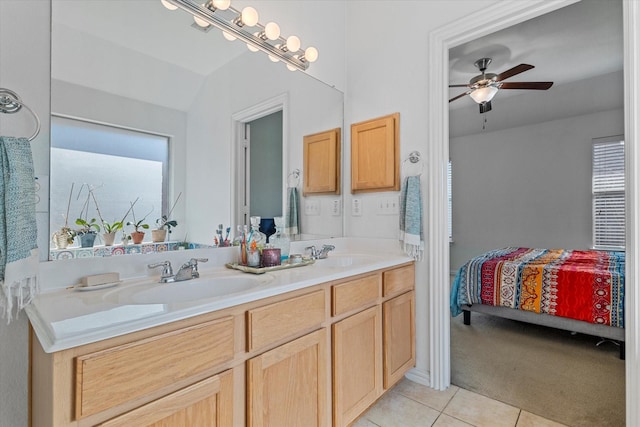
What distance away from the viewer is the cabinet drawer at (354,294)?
54.1 inches

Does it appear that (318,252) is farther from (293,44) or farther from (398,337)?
→ (293,44)

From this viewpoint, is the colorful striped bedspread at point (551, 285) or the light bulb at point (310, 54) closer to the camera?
the light bulb at point (310, 54)

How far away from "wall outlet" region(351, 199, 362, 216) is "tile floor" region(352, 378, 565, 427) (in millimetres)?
1176

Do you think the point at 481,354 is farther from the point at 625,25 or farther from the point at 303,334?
the point at 625,25

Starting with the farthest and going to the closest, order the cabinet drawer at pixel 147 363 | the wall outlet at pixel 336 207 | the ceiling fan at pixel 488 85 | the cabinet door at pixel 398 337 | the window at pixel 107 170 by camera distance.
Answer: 1. the ceiling fan at pixel 488 85
2. the wall outlet at pixel 336 207
3. the cabinet door at pixel 398 337
4. the window at pixel 107 170
5. the cabinet drawer at pixel 147 363

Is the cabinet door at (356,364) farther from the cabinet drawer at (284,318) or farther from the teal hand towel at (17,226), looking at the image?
the teal hand towel at (17,226)

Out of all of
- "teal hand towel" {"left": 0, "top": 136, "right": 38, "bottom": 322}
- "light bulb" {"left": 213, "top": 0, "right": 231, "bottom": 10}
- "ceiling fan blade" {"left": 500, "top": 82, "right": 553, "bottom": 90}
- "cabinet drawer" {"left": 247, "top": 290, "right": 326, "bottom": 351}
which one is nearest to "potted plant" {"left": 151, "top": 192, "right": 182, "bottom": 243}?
"teal hand towel" {"left": 0, "top": 136, "right": 38, "bottom": 322}

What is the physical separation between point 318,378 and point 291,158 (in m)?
1.27

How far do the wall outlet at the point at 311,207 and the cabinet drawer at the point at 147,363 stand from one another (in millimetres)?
1180

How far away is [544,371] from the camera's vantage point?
2.14 metres

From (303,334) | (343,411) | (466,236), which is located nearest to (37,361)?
(303,334)

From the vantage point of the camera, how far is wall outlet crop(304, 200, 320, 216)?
2068 millimetres

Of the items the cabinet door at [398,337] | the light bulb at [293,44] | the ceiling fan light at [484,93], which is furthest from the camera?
the ceiling fan light at [484,93]

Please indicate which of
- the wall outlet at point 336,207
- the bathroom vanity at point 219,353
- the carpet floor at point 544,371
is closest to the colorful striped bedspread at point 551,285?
the carpet floor at point 544,371
